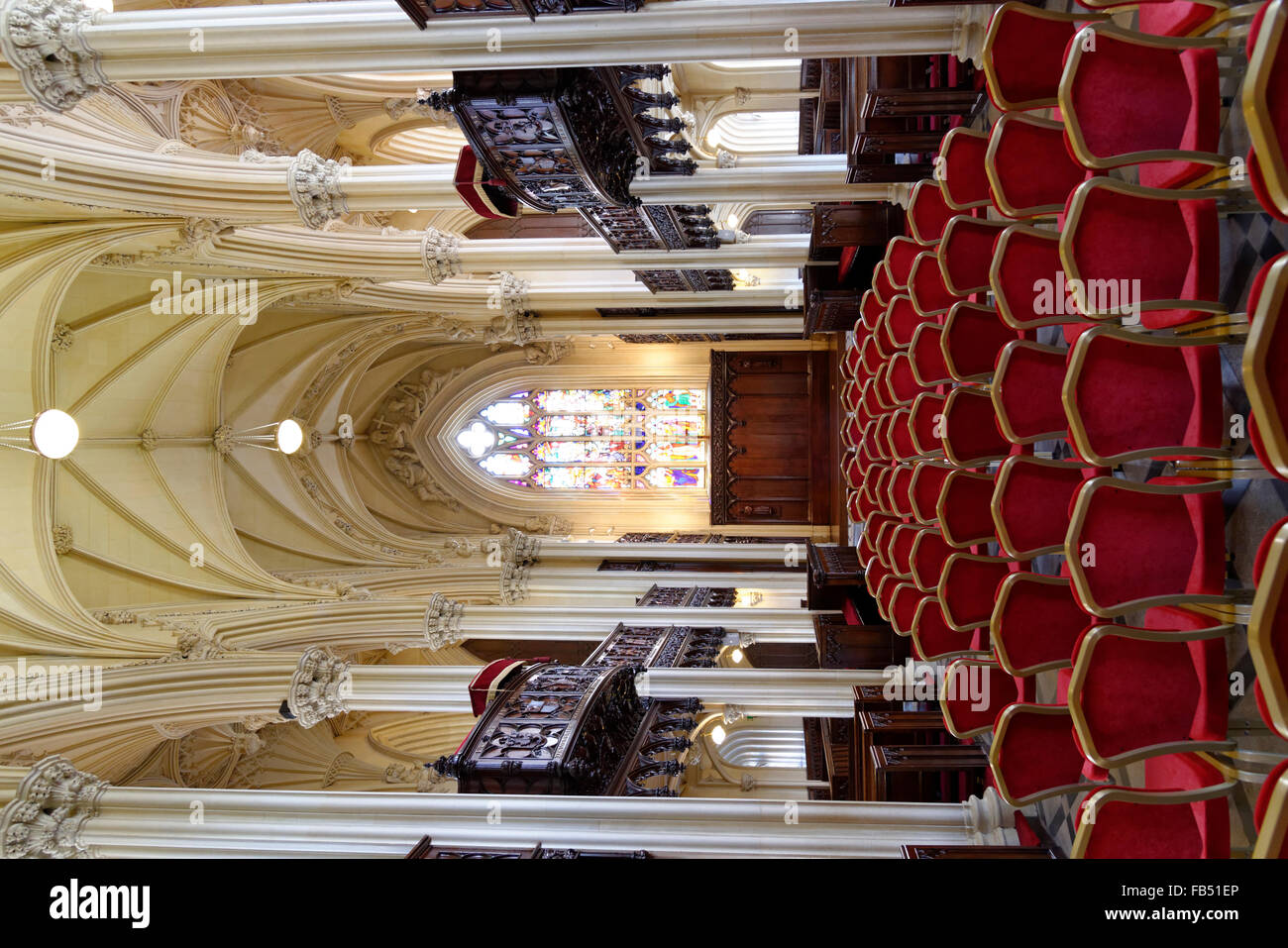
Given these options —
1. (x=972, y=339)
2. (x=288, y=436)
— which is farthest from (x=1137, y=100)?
(x=288, y=436)

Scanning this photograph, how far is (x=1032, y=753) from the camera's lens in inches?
136

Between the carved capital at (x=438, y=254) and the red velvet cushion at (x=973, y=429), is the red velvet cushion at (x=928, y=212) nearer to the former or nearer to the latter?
the red velvet cushion at (x=973, y=429)

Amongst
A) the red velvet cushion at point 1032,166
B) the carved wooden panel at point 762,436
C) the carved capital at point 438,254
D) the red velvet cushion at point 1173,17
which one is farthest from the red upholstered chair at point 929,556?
the carved wooden panel at point 762,436

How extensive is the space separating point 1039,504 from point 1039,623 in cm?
55

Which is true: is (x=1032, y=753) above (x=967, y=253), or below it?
below

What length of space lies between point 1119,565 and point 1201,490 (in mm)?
393

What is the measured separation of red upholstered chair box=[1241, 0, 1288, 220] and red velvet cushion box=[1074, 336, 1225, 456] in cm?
94

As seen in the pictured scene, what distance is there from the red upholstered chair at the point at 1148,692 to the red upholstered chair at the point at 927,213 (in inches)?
145

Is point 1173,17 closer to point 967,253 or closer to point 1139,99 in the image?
point 1139,99

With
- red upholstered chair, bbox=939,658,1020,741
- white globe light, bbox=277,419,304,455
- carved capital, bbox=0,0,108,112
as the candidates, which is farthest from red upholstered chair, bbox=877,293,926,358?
white globe light, bbox=277,419,304,455

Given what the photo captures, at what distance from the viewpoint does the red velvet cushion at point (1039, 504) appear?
3.66 m

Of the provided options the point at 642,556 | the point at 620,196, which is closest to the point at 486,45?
the point at 620,196

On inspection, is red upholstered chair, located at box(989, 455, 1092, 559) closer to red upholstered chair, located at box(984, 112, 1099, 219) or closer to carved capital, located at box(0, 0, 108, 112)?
red upholstered chair, located at box(984, 112, 1099, 219)

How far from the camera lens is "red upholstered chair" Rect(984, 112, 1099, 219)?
3717 mm
